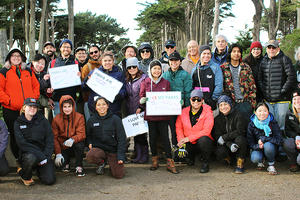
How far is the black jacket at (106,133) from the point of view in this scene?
5.57 meters

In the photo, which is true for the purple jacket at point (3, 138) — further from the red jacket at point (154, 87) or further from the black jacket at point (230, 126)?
the black jacket at point (230, 126)

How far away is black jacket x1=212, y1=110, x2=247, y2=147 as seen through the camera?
5695 mm

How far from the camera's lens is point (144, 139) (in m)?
6.36

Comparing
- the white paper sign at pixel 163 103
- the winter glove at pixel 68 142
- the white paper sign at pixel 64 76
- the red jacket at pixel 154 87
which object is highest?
the white paper sign at pixel 64 76

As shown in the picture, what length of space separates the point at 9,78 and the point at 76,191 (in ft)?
8.06

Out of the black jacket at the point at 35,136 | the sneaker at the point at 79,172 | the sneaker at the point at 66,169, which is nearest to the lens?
the black jacket at the point at 35,136

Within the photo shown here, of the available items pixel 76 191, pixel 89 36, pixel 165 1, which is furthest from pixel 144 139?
pixel 89 36

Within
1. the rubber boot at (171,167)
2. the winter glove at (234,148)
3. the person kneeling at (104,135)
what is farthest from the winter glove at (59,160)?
the winter glove at (234,148)

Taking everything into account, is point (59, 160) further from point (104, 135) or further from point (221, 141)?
point (221, 141)

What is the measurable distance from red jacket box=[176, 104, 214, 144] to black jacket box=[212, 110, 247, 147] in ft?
0.49

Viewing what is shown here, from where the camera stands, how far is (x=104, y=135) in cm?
556

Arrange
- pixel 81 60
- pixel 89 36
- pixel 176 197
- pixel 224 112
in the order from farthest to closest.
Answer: pixel 89 36 < pixel 81 60 < pixel 224 112 < pixel 176 197

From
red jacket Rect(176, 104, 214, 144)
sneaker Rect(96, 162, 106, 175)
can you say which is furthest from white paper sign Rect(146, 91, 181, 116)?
sneaker Rect(96, 162, 106, 175)

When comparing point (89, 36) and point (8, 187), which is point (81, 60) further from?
point (89, 36)
